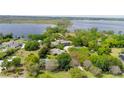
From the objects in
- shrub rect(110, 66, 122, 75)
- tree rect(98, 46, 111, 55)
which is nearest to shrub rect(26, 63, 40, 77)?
tree rect(98, 46, 111, 55)

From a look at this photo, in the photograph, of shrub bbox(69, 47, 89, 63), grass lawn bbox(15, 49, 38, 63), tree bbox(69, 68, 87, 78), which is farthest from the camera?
grass lawn bbox(15, 49, 38, 63)

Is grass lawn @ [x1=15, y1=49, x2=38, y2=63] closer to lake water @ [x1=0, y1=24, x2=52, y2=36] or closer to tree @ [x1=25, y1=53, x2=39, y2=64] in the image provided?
tree @ [x1=25, y1=53, x2=39, y2=64]

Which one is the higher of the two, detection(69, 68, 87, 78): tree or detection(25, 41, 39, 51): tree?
detection(25, 41, 39, 51): tree
